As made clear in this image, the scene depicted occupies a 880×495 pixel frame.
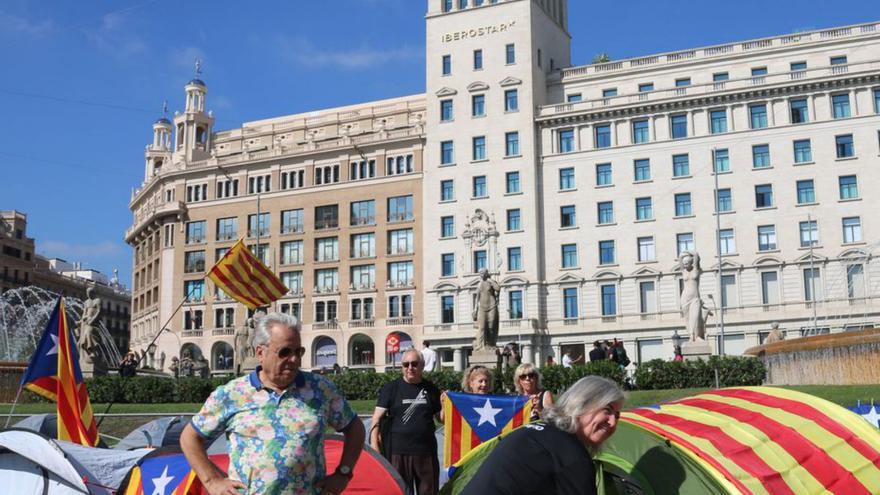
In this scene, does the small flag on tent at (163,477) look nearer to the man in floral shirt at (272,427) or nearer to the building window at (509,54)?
the man in floral shirt at (272,427)

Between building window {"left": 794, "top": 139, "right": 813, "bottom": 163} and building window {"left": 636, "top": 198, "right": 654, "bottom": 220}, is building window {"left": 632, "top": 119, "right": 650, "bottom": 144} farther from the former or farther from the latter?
building window {"left": 794, "top": 139, "right": 813, "bottom": 163}

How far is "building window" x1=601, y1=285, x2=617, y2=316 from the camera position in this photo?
63281 mm

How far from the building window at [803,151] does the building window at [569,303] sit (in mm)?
17115

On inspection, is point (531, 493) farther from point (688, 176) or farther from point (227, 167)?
point (227, 167)

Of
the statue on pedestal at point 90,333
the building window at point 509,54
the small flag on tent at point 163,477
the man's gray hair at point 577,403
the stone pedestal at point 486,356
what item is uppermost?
the building window at point 509,54

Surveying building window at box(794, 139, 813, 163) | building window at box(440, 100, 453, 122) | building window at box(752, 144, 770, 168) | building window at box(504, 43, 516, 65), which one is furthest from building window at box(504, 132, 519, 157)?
building window at box(794, 139, 813, 163)

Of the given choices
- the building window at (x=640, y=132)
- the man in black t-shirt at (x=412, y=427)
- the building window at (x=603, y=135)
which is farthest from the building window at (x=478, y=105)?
the man in black t-shirt at (x=412, y=427)

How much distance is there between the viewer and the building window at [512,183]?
66750 mm

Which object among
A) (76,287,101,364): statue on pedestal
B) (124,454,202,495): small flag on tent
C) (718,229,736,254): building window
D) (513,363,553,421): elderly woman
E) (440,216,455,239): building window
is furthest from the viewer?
(440,216,455,239): building window

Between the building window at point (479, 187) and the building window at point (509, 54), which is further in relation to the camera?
the building window at point (509, 54)

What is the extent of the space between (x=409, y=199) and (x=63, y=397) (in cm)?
6170

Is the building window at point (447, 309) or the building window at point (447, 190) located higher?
the building window at point (447, 190)

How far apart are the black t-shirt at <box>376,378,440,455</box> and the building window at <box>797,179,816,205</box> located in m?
55.7

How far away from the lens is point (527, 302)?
213ft
